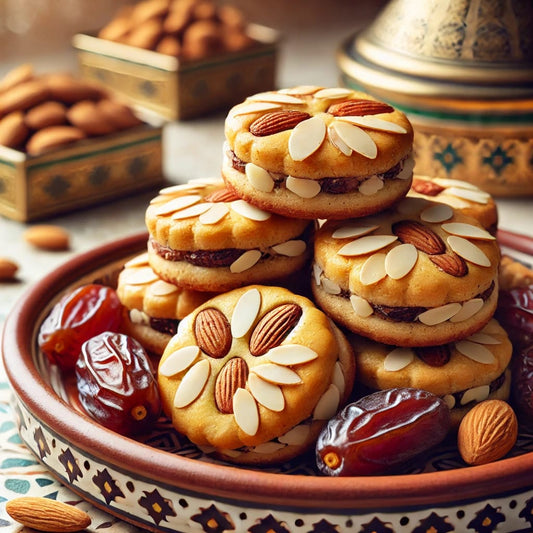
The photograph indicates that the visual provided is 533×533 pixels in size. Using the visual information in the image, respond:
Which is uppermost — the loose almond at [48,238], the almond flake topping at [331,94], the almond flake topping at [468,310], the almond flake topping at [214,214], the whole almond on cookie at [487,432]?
the almond flake topping at [331,94]

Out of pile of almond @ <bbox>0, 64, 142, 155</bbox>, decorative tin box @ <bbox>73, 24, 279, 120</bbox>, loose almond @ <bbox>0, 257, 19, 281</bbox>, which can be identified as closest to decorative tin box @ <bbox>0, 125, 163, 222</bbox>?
pile of almond @ <bbox>0, 64, 142, 155</bbox>

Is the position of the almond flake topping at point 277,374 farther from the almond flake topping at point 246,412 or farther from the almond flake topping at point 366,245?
the almond flake topping at point 366,245

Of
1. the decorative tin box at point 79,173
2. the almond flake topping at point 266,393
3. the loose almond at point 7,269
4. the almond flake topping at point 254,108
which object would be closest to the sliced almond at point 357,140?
the almond flake topping at point 254,108

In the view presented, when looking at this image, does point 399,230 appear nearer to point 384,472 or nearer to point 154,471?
point 384,472

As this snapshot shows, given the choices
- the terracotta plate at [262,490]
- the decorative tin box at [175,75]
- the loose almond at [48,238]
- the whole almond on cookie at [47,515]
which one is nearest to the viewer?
the terracotta plate at [262,490]

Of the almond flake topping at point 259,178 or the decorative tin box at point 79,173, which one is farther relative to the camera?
the decorative tin box at point 79,173

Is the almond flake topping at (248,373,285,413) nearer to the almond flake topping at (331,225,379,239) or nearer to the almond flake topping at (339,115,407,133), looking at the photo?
the almond flake topping at (331,225,379,239)
